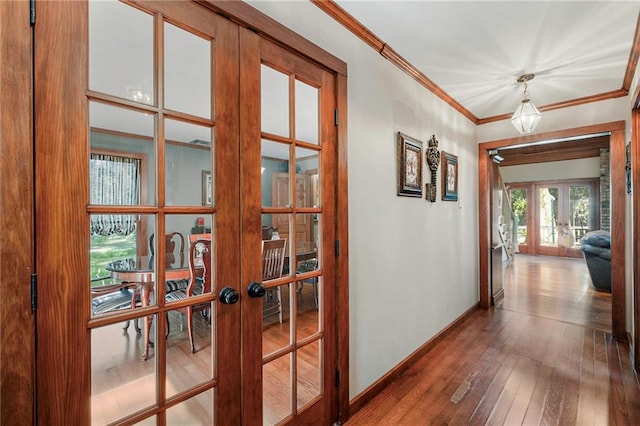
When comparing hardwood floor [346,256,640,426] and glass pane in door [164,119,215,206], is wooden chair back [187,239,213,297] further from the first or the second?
hardwood floor [346,256,640,426]

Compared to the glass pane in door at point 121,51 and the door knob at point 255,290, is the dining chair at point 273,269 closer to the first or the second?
the door knob at point 255,290

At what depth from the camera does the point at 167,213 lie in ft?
3.74

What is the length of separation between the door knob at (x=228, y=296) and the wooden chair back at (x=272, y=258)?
198mm

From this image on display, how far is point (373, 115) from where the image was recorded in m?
2.12

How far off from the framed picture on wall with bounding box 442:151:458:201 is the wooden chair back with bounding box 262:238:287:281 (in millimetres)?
2143

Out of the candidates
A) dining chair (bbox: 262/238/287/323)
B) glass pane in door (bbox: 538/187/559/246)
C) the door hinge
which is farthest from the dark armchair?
the door hinge

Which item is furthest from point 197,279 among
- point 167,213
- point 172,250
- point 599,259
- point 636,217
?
point 599,259

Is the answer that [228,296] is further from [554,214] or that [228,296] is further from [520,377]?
[554,214]

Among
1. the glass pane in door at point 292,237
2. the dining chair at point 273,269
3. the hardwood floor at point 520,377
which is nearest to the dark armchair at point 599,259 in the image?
the hardwood floor at point 520,377

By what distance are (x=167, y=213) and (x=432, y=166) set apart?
239 centimetres

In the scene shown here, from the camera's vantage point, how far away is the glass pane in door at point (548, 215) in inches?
328

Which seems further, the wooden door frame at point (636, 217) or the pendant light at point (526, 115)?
the pendant light at point (526, 115)

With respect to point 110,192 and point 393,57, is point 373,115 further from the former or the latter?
point 110,192

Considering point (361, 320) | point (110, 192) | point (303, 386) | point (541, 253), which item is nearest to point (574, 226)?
point (541, 253)
